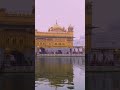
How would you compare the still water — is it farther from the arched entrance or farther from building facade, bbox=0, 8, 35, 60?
building facade, bbox=0, 8, 35, 60

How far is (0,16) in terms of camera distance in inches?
680

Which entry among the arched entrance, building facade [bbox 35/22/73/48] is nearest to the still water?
the arched entrance

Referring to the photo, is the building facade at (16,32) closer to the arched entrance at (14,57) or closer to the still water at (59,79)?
the arched entrance at (14,57)

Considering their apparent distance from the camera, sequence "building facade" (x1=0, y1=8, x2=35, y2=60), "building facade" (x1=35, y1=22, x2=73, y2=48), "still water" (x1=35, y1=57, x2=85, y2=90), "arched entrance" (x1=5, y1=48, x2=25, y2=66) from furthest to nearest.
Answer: "building facade" (x1=35, y1=22, x2=73, y2=48) → "building facade" (x1=0, y1=8, x2=35, y2=60) → "arched entrance" (x1=5, y1=48, x2=25, y2=66) → "still water" (x1=35, y1=57, x2=85, y2=90)

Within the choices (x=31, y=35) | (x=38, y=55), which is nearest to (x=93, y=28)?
(x=31, y=35)

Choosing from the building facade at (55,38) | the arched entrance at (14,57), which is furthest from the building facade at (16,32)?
the building facade at (55,38)

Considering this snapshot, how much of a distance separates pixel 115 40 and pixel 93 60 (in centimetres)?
139

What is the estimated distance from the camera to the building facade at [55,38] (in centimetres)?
4456

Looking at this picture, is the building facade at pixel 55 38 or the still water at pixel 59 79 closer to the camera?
the still water at pixel 59 79

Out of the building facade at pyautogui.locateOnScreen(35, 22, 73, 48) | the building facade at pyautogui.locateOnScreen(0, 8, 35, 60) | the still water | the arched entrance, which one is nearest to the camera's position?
the still water

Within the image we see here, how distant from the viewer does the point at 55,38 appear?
45.9 metres

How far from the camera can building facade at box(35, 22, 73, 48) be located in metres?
44.6

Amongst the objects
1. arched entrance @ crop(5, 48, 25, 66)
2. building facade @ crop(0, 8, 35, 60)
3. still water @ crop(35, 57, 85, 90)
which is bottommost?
still water @ crop(35, 57, 85, 90)

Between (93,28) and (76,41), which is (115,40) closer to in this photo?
(93,28)
